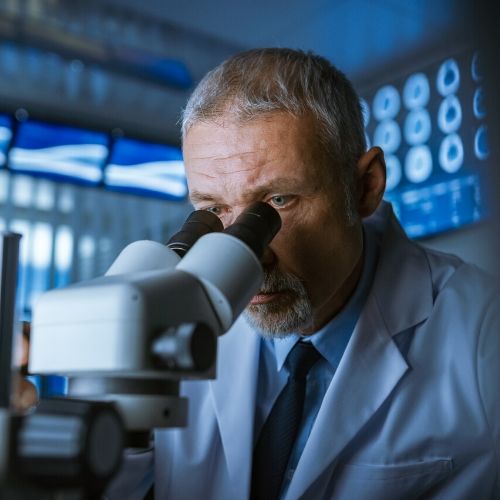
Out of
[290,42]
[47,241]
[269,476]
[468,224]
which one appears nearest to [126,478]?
[269,476]

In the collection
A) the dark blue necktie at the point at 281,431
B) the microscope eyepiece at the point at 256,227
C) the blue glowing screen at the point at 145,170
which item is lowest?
the dark blue necktie at the point at 281,431

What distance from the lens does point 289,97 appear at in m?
1.40

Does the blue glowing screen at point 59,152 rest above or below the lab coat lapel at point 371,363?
above

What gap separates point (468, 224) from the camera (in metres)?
3.50

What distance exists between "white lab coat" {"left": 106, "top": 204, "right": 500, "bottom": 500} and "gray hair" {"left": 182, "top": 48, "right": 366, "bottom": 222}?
28cm

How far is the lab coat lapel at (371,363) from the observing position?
1323mm

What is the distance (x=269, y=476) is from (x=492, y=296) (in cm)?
65

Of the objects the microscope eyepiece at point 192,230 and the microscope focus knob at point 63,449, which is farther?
the microscope eyepiece at point 192,230

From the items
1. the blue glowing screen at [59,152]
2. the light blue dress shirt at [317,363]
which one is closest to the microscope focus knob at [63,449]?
the light blue dress shirt at [317,363]

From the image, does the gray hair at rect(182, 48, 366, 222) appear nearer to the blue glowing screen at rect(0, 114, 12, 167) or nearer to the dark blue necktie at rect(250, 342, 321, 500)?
the dark blue necktie at rect(250, 342, 321, 500)

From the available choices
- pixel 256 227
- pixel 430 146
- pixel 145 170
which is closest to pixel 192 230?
pixel 256 227

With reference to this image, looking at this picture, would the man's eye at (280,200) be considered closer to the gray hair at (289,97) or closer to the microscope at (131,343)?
the gray hair at (289,97)

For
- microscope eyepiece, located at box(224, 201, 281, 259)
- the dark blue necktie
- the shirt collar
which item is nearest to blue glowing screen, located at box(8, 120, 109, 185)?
the shirt collar

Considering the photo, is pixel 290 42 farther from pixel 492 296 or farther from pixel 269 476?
pixel 269 476
